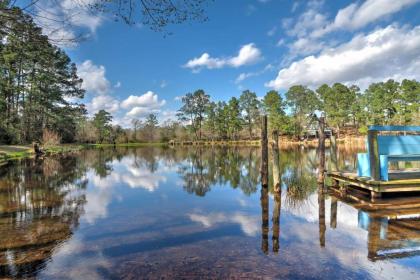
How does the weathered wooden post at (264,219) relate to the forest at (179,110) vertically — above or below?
below

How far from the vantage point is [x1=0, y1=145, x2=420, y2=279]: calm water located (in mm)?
4484

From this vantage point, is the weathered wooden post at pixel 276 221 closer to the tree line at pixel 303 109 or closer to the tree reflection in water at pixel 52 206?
the tree reflection in water at pixel 52 206

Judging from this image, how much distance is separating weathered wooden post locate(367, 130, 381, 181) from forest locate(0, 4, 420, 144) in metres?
6.31

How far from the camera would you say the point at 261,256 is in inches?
196

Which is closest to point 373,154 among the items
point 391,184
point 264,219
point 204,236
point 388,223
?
point 391,184

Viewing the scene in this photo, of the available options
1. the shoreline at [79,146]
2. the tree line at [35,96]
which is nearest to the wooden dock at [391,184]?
the shoreline at [79,146]

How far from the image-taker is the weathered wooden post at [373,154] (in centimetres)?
879

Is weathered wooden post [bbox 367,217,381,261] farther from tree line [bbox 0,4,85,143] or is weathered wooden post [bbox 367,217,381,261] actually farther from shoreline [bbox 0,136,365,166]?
tree line [bbox 0,4,85,143]

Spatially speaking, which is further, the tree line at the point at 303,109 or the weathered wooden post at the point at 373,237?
the tree line at the point at 303,109

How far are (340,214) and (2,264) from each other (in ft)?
25.7

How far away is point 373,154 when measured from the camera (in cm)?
886

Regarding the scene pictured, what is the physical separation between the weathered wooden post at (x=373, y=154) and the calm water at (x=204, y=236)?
1063 mm

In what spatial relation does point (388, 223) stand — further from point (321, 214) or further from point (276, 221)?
point (276, 221)

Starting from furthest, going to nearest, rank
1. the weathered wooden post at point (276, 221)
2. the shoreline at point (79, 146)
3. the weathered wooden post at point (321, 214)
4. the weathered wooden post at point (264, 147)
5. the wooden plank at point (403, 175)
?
the shoreline at point (79, 146) → the weathered wooden post at point (264, 147) → the wooden plank at point (403, 175) → the weathered wooden post at point (321, 214) → the weathered wooden post at point (276, 221)
